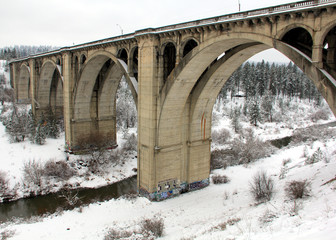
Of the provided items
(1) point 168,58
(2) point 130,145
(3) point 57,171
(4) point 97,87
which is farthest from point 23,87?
(1) point 168,58

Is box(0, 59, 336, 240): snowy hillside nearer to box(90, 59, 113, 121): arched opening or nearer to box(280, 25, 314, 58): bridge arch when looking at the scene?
box(90, 59, 113, 121): arched opening

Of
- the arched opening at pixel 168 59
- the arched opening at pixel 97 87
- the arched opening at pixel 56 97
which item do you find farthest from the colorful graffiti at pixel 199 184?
the arched opening at pixel 56 97

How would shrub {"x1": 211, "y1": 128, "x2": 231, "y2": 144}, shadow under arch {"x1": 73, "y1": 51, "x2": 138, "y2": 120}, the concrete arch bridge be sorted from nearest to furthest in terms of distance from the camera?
the concrete arch bridge < shadow under arch {"x1": 73, "y1": 51, "x2": 138, "y2": 120} < shrub {"x1": 211, "y1": 128, "x2": 231, "y2": 144}

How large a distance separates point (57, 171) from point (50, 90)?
19.9 metres

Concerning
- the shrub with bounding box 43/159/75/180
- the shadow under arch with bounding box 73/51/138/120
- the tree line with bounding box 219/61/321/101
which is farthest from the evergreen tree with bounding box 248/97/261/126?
the shrub with bounding box 43/159/75/180

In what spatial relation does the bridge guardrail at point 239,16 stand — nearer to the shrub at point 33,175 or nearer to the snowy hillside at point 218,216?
the snowy hillside at point 218,216

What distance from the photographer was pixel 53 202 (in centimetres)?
2405

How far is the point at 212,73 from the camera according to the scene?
19781 millimetres

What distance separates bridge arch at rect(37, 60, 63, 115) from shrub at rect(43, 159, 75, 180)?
1735 cm

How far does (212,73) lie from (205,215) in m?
9.50

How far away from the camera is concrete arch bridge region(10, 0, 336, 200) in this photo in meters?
12.0

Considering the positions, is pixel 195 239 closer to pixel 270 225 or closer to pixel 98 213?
pixel 270 225

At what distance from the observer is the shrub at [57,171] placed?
92.1 feet

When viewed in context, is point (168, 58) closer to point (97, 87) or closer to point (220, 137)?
point (97, 87)
